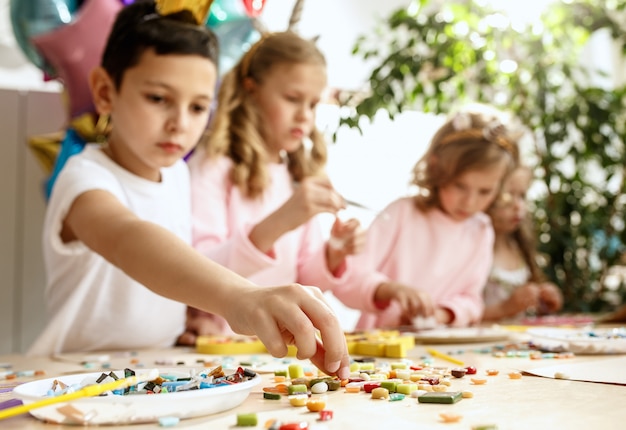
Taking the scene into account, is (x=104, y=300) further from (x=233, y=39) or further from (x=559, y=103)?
(x=559, y=103)

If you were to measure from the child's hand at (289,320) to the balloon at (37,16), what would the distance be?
1.17 metres

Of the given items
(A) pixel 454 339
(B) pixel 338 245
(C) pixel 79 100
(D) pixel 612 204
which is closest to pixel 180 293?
(A) pixel 454 339

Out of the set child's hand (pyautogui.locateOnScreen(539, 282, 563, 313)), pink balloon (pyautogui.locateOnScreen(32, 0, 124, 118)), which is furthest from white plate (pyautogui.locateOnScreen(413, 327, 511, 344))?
pink balloon (pyautogui.locateOnScreen(32, 0, 124, 118))

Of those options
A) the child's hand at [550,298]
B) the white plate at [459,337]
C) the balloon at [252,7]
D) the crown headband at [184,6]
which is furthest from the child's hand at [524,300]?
the crown headband at [184,6]

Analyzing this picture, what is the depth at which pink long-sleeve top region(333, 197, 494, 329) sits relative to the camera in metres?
1.83

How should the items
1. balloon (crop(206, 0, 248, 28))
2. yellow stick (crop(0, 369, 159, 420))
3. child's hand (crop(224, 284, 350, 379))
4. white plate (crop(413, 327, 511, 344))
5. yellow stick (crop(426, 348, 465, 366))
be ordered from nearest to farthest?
yellow stick (crop(0, 369, 159, 420)) < child's hand (crop(224, 284, 350, 379)) < yellow stick (crop(426, 348, 465, 366)) < white plate (crop(413, 327, 511, 344)) < balloon (crop(206, 0, 248, 28))

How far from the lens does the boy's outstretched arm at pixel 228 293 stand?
0.60 m

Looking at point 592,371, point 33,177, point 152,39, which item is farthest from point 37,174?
point 592,371

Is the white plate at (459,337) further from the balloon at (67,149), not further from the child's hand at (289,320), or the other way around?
the balloon at (67,149)

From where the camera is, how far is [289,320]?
1.94 feet

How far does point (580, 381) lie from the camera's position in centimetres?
70

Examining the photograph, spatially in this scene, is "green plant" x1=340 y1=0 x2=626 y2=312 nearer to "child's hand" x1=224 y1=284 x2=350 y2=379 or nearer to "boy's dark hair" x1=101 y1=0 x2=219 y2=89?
"boy's dark hair" x1=101 y1=0 x2=219 y2=89

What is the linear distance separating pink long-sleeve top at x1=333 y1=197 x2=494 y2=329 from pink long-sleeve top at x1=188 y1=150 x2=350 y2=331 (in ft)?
0.84

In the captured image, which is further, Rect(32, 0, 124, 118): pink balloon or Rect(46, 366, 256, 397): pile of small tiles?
Rect(32, 0, 124, 118): pink balloon
